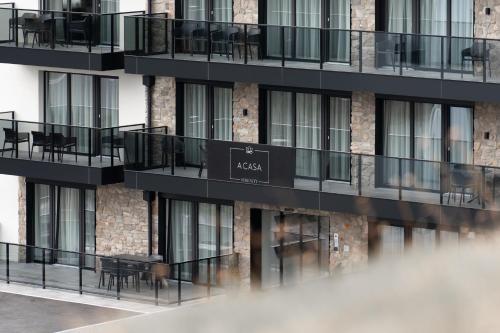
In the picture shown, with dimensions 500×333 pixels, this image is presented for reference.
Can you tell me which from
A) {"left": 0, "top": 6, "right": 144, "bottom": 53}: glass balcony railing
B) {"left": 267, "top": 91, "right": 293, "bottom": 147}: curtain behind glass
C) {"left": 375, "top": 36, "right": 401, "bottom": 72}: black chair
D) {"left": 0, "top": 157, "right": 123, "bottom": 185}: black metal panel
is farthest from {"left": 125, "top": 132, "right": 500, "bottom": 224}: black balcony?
{"left": 0, "top": 6, "right": 144, "bottom": 53}: glass balcony railing

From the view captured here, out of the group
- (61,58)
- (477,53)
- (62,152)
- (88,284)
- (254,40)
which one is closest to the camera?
(477,53)

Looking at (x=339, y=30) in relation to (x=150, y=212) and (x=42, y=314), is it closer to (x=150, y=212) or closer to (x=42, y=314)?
(x=150, y=212)

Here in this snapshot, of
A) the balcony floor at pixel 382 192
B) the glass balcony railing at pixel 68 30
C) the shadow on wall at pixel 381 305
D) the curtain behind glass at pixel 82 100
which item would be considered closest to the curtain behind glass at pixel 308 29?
the balcony floor at pixel 382 192

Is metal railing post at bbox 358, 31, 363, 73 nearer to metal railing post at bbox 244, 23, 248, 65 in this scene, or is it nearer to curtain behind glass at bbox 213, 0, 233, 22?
metal railing post at bbox 244, 23, 248, 65

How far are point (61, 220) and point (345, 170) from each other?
8375 mm

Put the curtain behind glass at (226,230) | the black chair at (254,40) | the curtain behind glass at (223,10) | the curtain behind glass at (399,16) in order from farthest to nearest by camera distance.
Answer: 1. the curtain behind glass at (226,230)
2. the curtain behind glass at (223,10)
3. the black chair at (254,40)
4. the curtain behind glass at (399,16)

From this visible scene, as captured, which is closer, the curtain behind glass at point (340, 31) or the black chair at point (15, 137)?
the curtain behind glass at point (340, 31)

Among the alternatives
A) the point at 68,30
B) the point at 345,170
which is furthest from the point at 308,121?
the point at 68,30

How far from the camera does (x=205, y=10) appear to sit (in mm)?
30484

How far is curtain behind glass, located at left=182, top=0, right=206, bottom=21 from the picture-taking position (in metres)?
30.5

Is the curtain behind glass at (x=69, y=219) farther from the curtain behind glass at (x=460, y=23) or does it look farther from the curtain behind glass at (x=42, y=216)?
the curtain behind glass at (x=460, y=23)

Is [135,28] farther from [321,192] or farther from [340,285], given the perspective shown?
[340,285]

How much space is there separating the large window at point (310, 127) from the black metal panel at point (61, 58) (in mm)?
3715

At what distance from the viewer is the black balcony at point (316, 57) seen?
25938 mm
